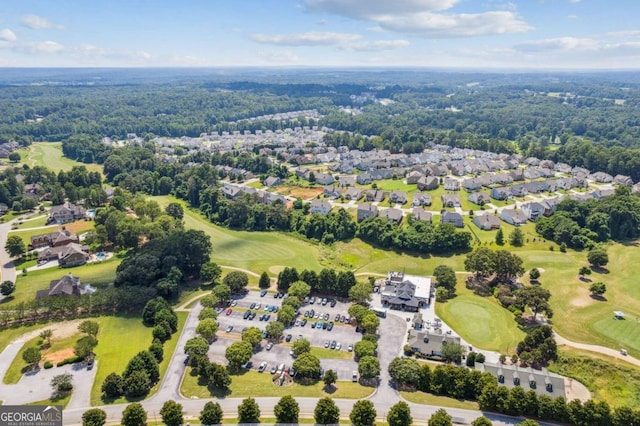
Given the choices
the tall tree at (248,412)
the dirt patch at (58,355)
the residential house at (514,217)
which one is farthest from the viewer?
the residential house at (514,217)

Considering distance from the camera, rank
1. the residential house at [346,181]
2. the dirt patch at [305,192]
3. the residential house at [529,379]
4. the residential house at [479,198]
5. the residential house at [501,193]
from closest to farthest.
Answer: the residential house at [529,379]
the residential house at [479,198]
the residential house at [501,193]
the dirt patch at [305,192]
the residential house at [346,181]

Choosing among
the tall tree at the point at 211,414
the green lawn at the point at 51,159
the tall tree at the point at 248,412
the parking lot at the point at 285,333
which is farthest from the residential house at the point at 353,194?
the green lawn at the point at 51,159

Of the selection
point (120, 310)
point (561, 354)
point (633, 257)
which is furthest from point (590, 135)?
point (120, 310)

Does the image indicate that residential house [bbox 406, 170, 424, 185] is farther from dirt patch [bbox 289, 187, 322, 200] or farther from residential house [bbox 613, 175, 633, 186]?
residential house [bbox 613, 175, 633, 186]

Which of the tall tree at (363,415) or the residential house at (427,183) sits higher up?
the residential house at (427,183)

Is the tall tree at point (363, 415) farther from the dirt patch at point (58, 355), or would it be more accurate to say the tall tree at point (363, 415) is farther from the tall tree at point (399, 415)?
the dirt patch at point (58, 355)

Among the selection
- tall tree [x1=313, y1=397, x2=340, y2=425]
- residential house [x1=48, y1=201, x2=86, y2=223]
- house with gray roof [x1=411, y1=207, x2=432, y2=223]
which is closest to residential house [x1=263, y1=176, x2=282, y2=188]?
house with gray roof [x1=411, y1=207, x2=432, y2=223]
